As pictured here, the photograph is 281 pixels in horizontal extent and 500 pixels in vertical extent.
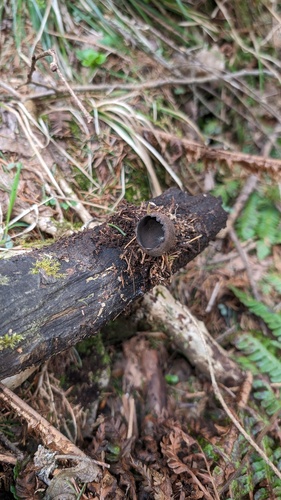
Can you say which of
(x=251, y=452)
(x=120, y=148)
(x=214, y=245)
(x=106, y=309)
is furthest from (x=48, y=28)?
(x=251, y=452)

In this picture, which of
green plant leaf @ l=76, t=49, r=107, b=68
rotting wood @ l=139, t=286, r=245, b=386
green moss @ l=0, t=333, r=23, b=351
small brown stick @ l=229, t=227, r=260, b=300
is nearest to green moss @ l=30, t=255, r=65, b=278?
green moss @ l=0, t=333, r=23, b=351

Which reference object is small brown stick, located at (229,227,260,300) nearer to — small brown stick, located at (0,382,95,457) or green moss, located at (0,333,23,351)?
small brown stick, located at (0,382,95,457)

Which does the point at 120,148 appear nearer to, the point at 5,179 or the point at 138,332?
the point at 5,179

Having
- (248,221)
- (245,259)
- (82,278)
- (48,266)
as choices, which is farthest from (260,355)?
(48,266)

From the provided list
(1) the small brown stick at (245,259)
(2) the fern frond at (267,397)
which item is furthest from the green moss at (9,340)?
(1) the small brown stick at (245,259)

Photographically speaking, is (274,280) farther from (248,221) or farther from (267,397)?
(267,397)

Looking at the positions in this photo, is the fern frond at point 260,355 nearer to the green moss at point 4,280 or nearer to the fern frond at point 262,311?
the fern frond at point 262,311

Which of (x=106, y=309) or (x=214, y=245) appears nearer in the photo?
(x=106, y=309)
